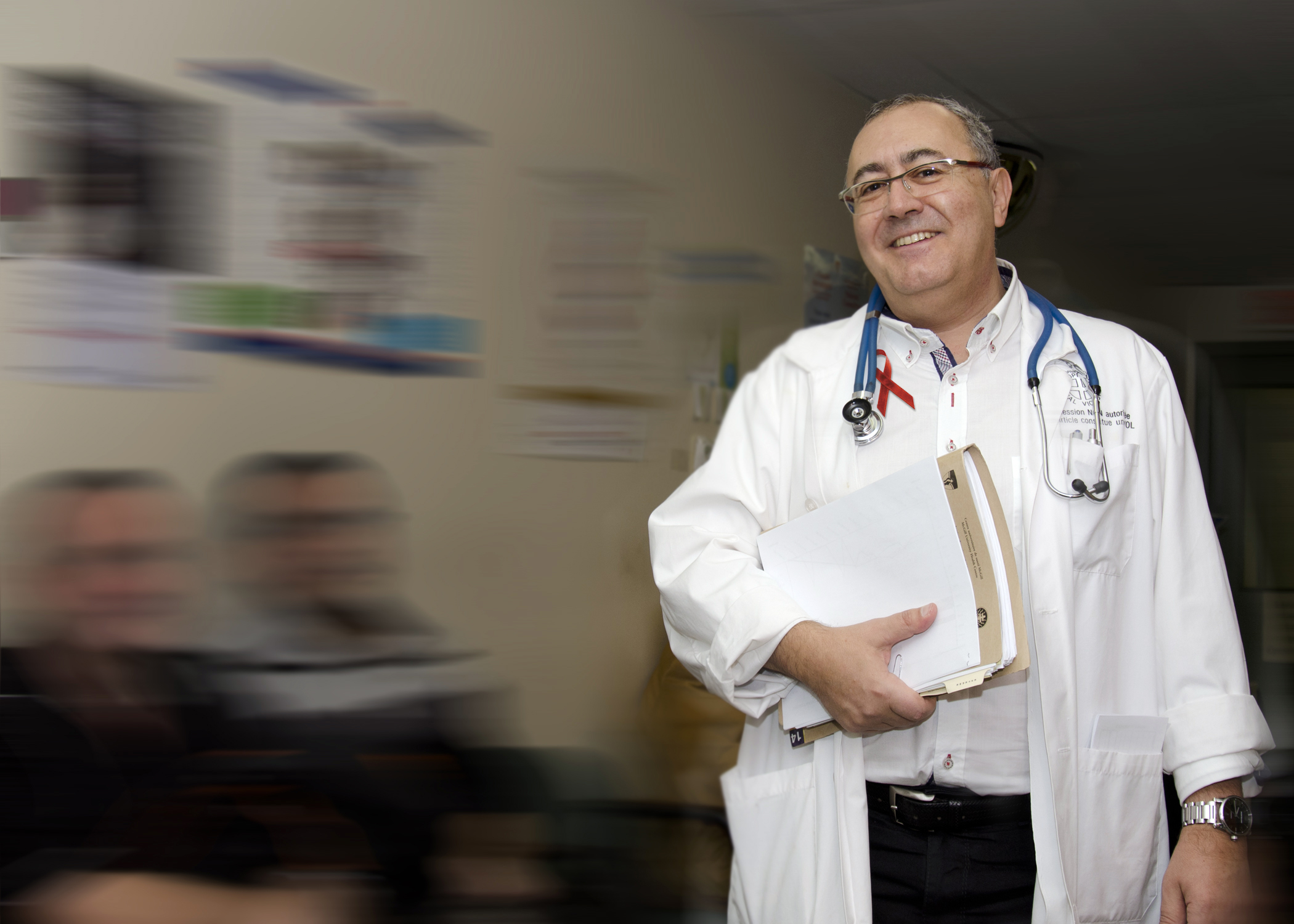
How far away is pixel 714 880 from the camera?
1.42m

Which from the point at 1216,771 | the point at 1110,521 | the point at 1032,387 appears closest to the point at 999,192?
the point at 1032,387

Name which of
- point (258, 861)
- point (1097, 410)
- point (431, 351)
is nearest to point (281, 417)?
point (431, 351)

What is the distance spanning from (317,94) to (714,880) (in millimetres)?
1212

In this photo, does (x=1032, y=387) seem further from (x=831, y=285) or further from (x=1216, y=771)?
(x=831, y=285)

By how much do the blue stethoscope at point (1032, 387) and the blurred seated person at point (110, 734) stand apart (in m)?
0.73

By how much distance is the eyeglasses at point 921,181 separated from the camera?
3.18 ft

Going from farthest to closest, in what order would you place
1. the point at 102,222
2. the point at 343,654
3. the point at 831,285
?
the point at 831,285, the point at 343,654, the point at 102,222

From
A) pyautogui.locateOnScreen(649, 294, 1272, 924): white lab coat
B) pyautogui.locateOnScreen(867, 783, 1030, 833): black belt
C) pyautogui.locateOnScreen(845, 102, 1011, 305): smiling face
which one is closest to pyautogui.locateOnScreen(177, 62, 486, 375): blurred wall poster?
pyautogui.locateOnScreen(649, 294, 1272, 924): white lab coat

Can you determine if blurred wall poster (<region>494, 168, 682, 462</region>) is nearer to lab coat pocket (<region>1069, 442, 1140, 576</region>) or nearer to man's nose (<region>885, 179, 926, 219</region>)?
man's nose (<region>885, 179, 926, 219</region>)

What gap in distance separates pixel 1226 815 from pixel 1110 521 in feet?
0.95

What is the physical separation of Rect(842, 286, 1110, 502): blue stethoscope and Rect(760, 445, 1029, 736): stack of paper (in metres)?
0.12

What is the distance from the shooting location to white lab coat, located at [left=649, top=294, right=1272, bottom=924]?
891 mm

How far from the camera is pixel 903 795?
934 mm

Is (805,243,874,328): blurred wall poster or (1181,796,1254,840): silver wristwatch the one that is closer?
(1181,796,1254,840): silver wristwatch
